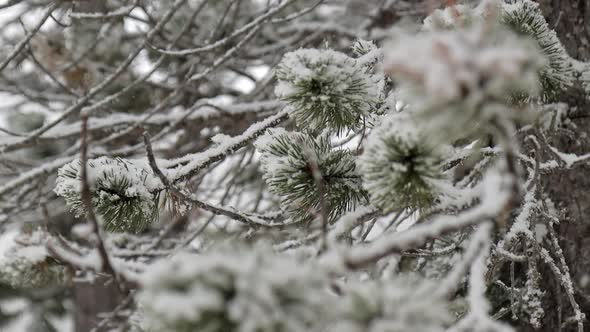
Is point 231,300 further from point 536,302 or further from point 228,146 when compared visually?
point 536,302

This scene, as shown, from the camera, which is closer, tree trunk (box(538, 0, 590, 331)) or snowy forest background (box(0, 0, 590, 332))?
snowy forest background (box(0, 0, 590, 332))

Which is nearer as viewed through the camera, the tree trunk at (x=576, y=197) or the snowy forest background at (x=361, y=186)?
the snowy forest background at (x=361, y=186)

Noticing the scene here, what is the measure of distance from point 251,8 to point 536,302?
3.25 m

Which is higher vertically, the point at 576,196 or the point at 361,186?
the point at 361,186

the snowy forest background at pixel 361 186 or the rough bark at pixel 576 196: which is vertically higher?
the snowy forest background at pixel 361 186

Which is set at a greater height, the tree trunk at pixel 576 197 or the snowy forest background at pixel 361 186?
the snowy forest background at pixel 361 186

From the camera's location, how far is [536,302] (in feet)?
5.04

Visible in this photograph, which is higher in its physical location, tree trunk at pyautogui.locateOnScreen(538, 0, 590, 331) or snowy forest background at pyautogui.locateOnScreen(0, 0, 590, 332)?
snowy forest background at pyautogui.locateOnScreen(0, 0, 590, 332)

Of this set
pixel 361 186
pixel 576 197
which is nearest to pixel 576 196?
pixel 576 197

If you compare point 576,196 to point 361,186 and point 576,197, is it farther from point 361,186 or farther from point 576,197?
point 361,186

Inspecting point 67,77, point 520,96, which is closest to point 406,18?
point 67,77

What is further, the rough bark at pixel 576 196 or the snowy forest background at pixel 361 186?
the rough bark at pixel 576 196

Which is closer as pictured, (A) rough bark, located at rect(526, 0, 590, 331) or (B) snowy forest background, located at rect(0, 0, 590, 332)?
(B) snowy forest background, located at rect(0, 0, 590, 332)

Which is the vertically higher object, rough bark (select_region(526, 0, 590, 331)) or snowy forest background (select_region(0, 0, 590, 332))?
snowy forest background (select_region(0, 0, 590, 332))
